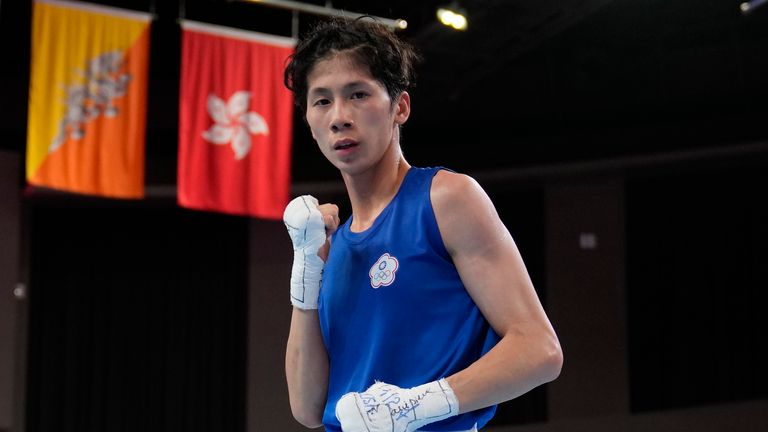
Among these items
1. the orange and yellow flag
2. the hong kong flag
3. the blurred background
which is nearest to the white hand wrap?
the orange and yellow flag

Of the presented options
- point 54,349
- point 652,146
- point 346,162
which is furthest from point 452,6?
point 54,349

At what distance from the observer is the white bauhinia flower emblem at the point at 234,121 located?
550cm

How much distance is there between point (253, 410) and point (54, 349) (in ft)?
7.61

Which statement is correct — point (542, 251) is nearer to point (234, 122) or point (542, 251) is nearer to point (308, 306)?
point (234, 122)

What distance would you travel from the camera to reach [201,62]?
539 centimetres

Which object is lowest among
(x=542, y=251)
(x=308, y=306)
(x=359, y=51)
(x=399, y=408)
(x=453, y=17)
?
(x=399, y=408)

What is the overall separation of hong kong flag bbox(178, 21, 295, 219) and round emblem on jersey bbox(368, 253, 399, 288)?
13.5 feet

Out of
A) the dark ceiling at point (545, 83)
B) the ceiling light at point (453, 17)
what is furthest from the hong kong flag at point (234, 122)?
the dark ceiling at point (545, 83)

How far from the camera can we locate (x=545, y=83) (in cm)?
866

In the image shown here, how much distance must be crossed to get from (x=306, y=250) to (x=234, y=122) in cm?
405

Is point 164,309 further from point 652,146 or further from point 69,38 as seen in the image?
point 652,146

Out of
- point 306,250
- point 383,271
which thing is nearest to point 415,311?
point 383,271

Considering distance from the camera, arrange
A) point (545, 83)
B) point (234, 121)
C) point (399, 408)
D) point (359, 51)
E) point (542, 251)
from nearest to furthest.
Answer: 1. point (399, 408)
2. point (359, 51)
3. point (234, 121)
4. point (545, 83)
5. point (542, 251)

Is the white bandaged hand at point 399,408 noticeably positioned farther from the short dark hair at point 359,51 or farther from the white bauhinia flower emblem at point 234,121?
the white bauhinia flower emblem at point 234,121
